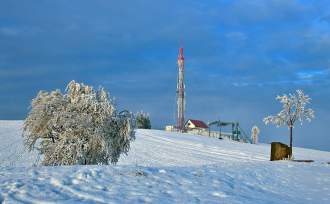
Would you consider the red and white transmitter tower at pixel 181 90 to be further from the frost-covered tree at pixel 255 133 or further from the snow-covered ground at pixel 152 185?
the snow-covered ground at pixel 152 185

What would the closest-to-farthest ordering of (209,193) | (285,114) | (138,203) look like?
(138,203)
(209,193)
(285,114)

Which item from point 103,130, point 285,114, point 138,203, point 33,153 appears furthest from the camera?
point 285,114

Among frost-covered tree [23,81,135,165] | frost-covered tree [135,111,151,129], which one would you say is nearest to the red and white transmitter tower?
frost-covered tree [135,111,151,129]

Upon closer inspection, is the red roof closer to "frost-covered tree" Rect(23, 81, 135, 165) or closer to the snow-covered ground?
"frost-covered tree" Rect(23, 81, 135, 165)

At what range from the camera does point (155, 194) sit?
12.5m

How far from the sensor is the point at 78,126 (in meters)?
31.5

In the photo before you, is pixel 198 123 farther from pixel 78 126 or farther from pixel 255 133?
pixel 78 126

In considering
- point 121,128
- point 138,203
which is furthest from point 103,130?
point 138,203

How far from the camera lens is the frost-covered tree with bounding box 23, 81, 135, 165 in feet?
103

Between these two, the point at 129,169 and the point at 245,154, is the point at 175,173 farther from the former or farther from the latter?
the point at 245,154

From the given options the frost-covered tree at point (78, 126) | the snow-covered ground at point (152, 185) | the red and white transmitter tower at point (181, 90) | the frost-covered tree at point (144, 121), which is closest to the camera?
the snow-covered ground at point (152, 185)

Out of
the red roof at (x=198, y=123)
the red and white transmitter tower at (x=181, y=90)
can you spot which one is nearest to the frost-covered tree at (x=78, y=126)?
the red and white transmitter tower at (x=181, y=90)

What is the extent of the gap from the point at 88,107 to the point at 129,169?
18.1 meters

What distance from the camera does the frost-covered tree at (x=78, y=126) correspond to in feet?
103
